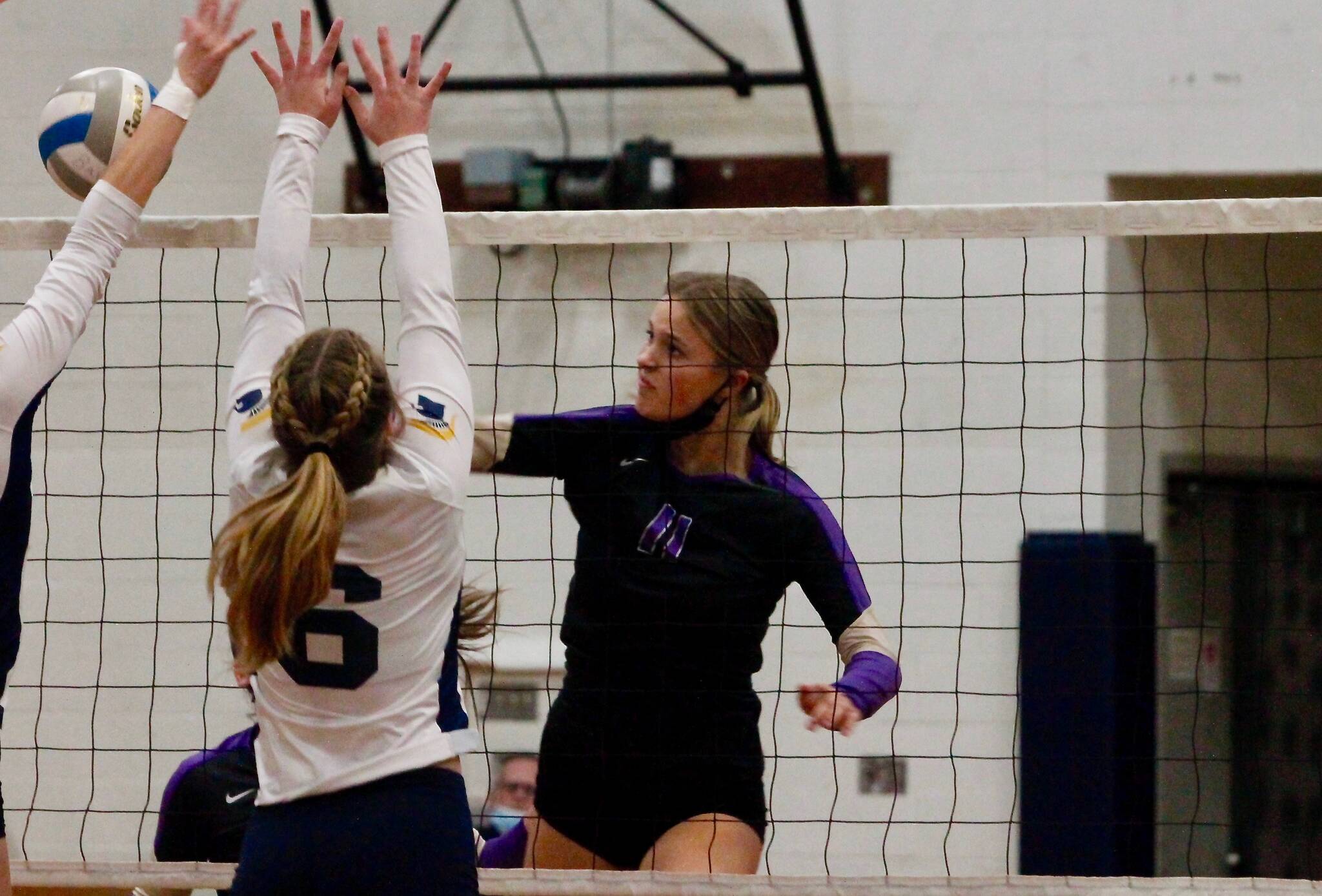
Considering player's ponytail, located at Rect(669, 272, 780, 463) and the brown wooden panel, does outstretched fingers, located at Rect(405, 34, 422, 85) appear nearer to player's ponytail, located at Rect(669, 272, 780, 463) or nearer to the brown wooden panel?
player's ponytail, located at Rect(669, 272, 780, 463)

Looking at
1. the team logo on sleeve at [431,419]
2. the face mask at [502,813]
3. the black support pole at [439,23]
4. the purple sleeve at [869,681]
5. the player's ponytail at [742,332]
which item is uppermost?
the black support pole at [439,23]

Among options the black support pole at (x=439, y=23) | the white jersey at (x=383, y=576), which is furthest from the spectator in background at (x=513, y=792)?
the white jersey at (x=383, y=576)

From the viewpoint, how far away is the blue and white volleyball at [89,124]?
2803 millimetres

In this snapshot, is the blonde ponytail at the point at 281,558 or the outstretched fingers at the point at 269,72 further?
the outstretched fingers at the point at 269,72

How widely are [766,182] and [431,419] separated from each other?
3.43 meters

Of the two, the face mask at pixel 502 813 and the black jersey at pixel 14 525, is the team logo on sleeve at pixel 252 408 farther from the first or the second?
the face mask at pixel 502 813

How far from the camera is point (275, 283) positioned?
2.34m

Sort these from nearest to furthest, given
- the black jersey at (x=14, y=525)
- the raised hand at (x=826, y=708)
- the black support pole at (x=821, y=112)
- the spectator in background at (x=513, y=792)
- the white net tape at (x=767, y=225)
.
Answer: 1. the black jersey at (x=14, y=525)
2. the raised hand at (x=826, y=708)
3. the white net tape at (x=767, y=225)
4. the spectator in background at (x=513, y=792)
5. the black support pole at (x=821, y=112)

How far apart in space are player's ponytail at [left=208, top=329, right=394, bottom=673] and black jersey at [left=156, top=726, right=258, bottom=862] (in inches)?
43.5

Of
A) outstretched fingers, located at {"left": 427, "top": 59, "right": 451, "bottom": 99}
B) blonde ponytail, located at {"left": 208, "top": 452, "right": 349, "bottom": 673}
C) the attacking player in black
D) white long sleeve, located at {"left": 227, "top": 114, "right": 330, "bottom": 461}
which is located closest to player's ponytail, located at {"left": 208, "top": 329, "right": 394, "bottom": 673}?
blonde ponytail, located at {"left": 208, "top": 452, "right": 349, "bottom": 673}

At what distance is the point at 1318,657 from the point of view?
21.4ft

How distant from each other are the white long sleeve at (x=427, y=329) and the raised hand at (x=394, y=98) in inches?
0.9

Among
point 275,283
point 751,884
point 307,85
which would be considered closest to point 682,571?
point 751,884

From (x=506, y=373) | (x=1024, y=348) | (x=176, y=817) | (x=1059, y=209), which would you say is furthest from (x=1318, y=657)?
(x=176, y=817)
